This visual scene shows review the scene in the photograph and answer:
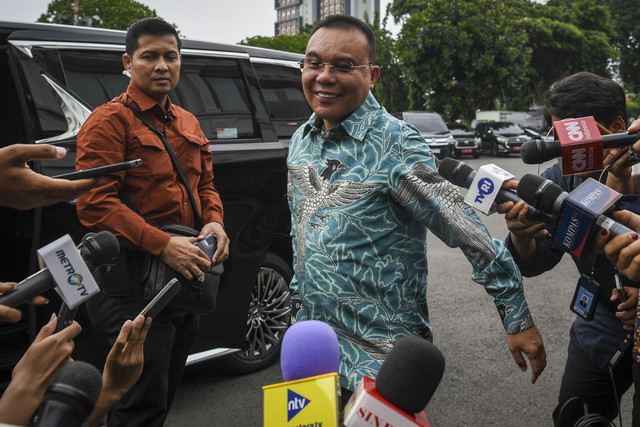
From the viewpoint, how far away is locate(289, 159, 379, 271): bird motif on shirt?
6.15 feet

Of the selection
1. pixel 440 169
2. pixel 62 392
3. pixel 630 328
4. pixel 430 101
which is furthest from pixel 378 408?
pixel 430 101

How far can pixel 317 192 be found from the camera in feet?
6.47

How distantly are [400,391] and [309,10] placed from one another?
490 ft

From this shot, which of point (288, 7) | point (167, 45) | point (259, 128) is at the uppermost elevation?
point (288, 7)

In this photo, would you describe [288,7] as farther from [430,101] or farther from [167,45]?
[167,45]

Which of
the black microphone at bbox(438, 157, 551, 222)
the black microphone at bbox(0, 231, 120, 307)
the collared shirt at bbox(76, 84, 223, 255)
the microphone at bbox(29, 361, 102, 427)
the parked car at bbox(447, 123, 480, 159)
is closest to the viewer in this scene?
the microphone at bbox(29, 361, 102, 427)

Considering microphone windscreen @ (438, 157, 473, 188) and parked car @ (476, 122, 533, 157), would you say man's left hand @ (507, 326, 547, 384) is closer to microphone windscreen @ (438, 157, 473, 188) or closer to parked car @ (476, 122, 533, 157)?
microphone windscreen @ (438, 157, 473, 188)

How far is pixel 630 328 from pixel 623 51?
154ft

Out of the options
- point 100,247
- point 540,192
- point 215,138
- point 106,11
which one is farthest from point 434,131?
point 106,11

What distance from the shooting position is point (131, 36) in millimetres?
2615

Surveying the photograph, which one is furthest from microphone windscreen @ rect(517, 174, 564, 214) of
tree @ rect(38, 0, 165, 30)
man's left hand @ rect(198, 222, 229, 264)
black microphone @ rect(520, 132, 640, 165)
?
tree @ rect(38, 0, 165, 30)

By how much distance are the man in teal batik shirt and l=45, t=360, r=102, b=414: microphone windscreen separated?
0.91m

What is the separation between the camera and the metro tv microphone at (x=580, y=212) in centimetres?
138

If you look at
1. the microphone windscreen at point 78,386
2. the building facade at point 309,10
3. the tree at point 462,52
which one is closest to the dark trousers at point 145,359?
the microphone windscreen at point 78,386
